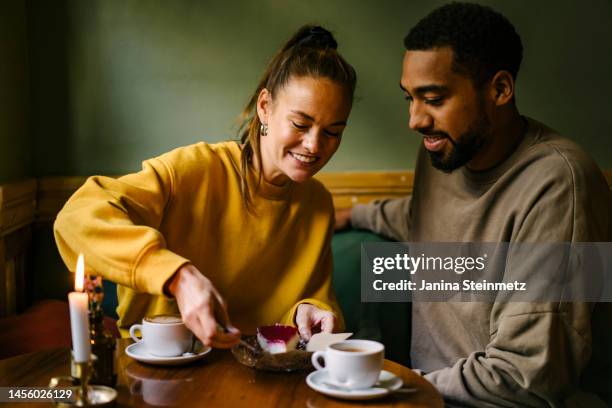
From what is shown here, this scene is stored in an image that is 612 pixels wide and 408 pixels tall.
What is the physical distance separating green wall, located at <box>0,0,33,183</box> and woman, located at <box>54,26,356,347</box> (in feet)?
2.42

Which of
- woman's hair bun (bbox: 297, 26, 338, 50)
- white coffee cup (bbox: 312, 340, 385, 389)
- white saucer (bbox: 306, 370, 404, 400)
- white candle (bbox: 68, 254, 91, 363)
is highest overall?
woman's hair bun (bbox: 297, 26, 338, 50)

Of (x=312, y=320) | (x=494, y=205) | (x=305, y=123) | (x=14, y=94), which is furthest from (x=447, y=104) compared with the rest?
(x=14, y=94)

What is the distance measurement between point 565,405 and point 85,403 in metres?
1.02

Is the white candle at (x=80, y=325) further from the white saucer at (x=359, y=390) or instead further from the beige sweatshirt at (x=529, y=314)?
the beige sweatshirt at (x=529, y=314)

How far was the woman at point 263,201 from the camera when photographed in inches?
60.2

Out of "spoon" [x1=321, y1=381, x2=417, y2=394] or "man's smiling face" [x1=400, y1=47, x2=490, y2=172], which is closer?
"spoon" [x1=321, y1=381, x2=417, y2=394]

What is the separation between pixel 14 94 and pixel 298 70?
1035mm

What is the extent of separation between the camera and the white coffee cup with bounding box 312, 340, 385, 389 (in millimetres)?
1104

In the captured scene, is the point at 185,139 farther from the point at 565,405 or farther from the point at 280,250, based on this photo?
the point at 565,405

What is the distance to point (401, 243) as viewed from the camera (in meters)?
2.08

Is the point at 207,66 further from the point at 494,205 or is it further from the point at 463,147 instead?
the point at 494,205

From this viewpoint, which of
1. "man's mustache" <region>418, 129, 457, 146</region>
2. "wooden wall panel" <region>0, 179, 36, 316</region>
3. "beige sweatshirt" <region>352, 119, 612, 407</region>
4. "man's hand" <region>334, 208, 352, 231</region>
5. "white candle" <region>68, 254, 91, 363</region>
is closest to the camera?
"white candle" <region>68, 254, 91, 363</region>

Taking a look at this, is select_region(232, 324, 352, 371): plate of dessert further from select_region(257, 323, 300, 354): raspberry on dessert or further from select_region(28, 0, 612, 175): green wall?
select_region(28, 0, 612, 175): green wall

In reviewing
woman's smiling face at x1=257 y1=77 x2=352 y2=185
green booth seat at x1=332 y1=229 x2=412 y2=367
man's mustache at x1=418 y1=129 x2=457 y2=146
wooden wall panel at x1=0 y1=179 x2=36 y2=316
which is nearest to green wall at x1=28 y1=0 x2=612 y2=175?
wooden wall panel at x1=0 y1=179 x2=36 y2=316
